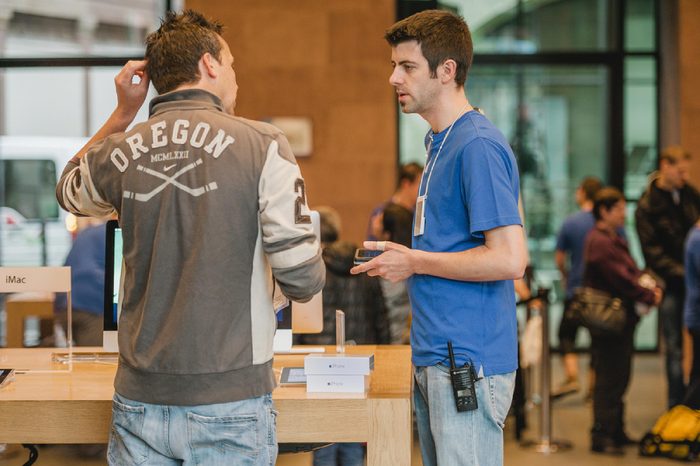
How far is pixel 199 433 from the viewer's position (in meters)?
1.86

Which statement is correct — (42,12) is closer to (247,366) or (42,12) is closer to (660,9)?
(660,9)

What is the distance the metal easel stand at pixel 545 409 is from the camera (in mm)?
5273

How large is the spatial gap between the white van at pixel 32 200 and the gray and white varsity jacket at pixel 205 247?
6684 millimetres

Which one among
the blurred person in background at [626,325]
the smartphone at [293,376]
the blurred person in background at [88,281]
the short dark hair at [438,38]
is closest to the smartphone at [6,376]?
the smartphone at [293,376]

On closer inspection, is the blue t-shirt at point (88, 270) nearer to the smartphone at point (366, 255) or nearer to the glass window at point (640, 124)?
the smartphone at point (366, 255)

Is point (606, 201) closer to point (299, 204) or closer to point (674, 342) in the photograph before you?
point (674, 342)

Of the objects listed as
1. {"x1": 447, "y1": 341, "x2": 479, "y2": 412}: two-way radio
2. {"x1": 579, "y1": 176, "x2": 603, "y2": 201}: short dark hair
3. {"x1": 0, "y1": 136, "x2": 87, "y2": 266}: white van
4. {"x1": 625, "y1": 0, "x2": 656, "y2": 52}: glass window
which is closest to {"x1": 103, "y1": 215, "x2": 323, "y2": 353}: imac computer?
{"x1": 447, "y1": 341, "x2": 479, "y2": 412}: two-way radio

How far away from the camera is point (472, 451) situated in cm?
214

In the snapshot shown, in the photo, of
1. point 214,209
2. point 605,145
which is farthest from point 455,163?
point 605,145

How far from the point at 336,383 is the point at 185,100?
3.02 feet

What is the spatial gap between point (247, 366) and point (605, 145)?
7346 mm

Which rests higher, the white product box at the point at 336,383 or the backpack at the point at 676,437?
the white product box at the point at 336,383

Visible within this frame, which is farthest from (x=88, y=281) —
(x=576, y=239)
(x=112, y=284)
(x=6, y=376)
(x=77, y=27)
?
(x=77, y=27)

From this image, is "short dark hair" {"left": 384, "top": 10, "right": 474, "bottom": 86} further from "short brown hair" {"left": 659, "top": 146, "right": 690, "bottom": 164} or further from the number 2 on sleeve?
"short brown hair" {"left": 659, "top": 146, "right": 690, "bottom": 164}
